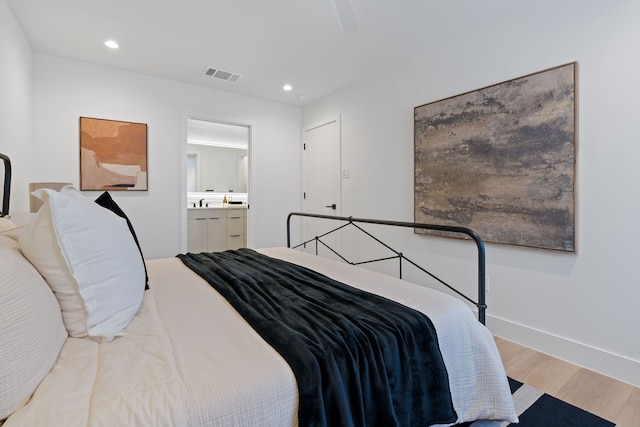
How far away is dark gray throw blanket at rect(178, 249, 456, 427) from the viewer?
84cm

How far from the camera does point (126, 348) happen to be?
89 centimetres

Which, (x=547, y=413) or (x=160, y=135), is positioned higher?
(x=160, y=135)

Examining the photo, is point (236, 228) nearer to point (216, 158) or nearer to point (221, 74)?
point (216, 158)

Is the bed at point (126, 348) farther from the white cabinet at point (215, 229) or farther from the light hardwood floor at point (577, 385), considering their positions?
the white cabinet at point (215, 229)

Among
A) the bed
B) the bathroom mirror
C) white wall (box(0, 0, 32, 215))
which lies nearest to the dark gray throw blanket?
the bed

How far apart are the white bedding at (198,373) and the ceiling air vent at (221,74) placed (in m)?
2.78

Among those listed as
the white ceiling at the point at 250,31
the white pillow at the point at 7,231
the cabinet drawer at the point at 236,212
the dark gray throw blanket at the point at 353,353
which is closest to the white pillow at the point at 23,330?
the white pillow at the point at 7,231

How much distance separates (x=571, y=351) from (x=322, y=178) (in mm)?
3097

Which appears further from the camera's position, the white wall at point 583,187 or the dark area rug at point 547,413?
the white wall at point 583,187

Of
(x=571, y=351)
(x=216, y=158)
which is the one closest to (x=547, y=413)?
(x=571, y=351)

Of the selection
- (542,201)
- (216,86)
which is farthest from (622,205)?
(216,86)

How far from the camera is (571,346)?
2.07 m

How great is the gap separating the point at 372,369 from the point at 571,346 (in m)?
1.94

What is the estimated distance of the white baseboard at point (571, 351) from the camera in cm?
184
